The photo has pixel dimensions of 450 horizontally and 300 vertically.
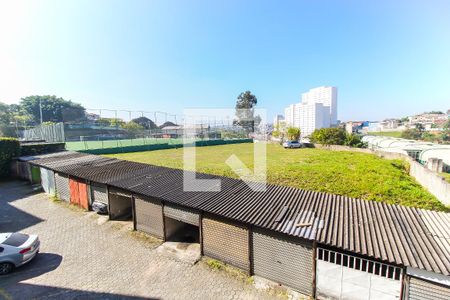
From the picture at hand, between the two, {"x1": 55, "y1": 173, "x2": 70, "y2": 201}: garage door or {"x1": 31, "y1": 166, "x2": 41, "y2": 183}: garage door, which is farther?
{"x1": 31, "y1": 166, "x2": 41, "y2": 183}: garage door

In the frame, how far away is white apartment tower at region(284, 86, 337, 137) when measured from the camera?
96.2 m

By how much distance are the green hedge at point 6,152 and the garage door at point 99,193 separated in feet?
47.6

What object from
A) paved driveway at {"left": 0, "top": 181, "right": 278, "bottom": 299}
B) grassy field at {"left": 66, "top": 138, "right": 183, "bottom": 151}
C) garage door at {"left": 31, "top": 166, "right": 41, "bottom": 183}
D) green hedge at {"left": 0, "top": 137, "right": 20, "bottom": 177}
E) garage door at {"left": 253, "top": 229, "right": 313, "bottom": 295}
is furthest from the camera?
grassy field at {"left": 66, "top": 138, "right": 183, "bottom": 151}

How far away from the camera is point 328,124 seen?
107 metres

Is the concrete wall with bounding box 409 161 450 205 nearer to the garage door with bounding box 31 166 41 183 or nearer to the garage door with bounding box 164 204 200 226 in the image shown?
the garage door with bounding box 164 204 200 226

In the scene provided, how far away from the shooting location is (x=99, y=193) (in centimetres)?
1131

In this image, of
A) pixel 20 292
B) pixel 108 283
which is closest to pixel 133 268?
pixel 108 283

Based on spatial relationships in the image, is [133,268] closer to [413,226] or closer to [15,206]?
[413,226]

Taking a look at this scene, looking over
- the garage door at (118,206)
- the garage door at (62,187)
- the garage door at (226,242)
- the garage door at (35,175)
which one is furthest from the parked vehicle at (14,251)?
the garage door at (35,175)

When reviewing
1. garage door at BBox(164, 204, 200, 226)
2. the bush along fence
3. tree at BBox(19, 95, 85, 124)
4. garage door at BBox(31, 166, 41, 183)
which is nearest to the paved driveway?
garage door at BBox(164, 204, 200, 226)

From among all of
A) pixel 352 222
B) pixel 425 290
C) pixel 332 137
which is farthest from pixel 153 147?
pixel 425 290

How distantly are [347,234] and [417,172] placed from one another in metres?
16.7

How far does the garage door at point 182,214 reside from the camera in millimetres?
7736

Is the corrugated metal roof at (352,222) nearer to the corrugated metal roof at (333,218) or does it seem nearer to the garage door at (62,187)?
the corrugated metal roof at (333,218)
